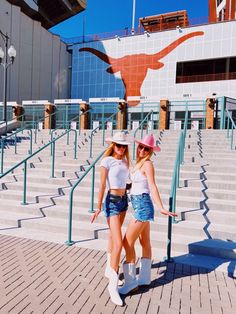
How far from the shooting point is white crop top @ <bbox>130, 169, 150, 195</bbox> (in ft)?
11.5

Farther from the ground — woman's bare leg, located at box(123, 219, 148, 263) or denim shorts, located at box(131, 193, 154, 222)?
denim shorts, located at box(131, 193, 154, 222)

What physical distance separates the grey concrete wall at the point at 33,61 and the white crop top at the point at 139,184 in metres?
23.5

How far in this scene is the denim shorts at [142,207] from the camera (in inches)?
136

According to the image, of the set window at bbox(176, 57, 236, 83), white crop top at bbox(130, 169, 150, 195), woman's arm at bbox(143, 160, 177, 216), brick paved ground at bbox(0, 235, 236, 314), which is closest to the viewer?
brick paved ground at bbox(0, 235, 236, 314)

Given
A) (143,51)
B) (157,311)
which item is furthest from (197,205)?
(143,51)

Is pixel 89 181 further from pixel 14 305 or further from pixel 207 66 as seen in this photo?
pixel 207 66

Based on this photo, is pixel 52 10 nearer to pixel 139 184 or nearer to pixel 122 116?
pixel 122 116

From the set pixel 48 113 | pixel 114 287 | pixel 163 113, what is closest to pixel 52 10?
pixel 48 113

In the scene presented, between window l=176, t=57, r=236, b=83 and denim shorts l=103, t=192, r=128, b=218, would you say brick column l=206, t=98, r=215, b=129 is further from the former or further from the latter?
denim shorts l=103, t=192, r=128, b=218

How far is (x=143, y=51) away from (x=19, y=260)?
83.0 feet

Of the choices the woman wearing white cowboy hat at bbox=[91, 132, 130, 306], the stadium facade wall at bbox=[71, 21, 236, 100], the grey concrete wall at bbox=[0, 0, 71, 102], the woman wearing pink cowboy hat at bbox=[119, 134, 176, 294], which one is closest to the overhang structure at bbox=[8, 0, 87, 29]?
the grey concrete wall at bbox=[0, 0, 71, 102]

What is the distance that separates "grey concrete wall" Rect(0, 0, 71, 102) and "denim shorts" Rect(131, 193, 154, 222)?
2364 cm

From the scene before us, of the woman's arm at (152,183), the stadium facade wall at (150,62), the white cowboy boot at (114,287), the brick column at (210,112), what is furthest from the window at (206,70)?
the white cowboy boot at (114,287)

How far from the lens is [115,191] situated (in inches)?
138
